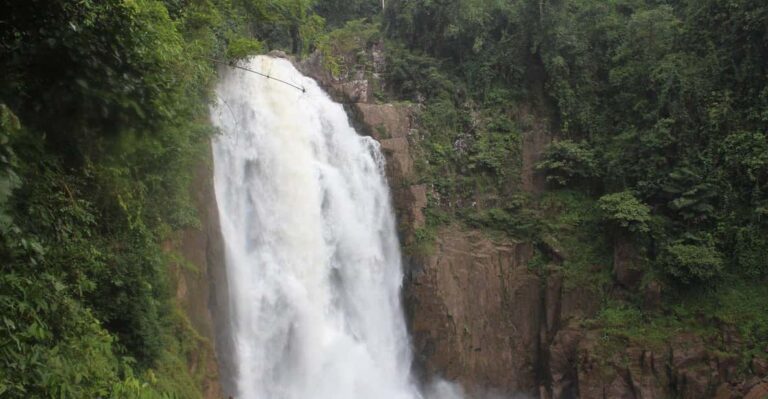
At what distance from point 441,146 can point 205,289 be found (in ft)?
36.7

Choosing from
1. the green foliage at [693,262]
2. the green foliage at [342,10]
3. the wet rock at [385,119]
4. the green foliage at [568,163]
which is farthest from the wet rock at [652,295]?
the green foliage at [342,10]

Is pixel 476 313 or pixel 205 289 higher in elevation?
pixel 205 289

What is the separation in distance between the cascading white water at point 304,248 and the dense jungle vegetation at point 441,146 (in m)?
2.07

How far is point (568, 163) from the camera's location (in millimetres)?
19375

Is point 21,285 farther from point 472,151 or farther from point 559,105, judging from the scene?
point 559,105

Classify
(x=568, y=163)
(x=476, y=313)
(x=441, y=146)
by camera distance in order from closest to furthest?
(x=476, y=313) → (x=568, y=163) → (x=441, y=146)

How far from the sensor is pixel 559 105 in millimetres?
20641

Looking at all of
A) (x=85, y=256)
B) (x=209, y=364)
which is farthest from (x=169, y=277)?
(x=85, y=256)

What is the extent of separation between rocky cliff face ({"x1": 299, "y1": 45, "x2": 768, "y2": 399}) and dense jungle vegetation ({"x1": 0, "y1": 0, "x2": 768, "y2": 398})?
0.49 meters

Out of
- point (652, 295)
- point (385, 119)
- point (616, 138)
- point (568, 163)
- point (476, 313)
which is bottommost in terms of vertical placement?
point (476, 313)

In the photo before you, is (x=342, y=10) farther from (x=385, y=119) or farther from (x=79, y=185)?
(x=79, y=185)

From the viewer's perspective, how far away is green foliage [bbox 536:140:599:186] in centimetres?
1920

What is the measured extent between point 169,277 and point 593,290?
12.8 metres

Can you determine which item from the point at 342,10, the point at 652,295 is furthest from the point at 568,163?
the point at 342,10
